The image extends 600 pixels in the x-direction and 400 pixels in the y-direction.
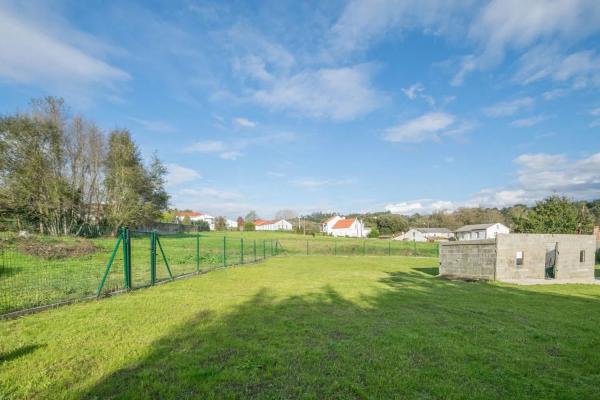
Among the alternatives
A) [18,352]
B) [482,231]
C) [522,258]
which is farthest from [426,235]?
[18,352]

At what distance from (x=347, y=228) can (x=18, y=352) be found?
82.2m

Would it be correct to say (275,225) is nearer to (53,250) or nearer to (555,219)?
(555,219)

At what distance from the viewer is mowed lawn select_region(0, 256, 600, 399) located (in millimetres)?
3309

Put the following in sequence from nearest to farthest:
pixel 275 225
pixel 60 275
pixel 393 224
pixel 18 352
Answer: pixel 18 352, pixel 60 275, pixel 393 224, pixel 275 225

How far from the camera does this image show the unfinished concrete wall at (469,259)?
47.8 ft

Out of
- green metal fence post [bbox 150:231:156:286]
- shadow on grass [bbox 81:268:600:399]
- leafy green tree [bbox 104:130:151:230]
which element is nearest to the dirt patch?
green metal fence post [bbox 150:231:156:286]

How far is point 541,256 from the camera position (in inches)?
600

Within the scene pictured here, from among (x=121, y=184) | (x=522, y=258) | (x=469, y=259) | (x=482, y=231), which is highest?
(x=121, y=184)

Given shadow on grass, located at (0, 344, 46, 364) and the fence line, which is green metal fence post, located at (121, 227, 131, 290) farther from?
shadow on grass, located at (0, 344, 46, 364)

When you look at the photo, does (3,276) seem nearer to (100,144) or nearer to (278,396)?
(278,396)

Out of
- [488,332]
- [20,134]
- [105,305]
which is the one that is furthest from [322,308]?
[20,134]

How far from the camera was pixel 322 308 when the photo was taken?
7.16m

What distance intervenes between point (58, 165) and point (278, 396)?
3194 centimetres

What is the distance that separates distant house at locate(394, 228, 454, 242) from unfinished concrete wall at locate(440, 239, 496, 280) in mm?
55485
